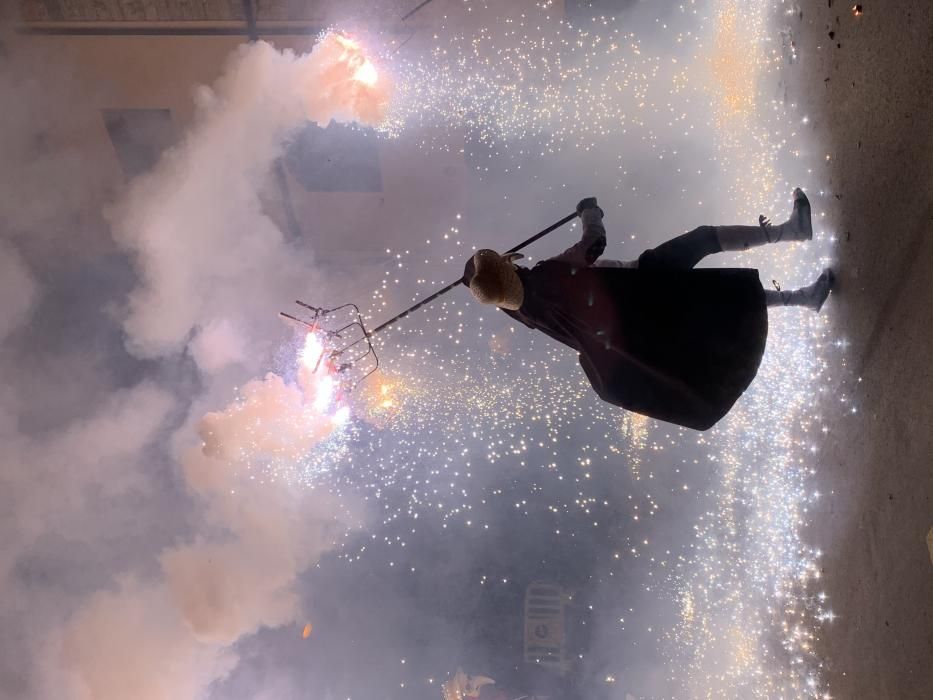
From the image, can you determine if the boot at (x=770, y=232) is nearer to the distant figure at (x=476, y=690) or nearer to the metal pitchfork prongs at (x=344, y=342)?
the metal pitchfork prongs at (x=344, y=342)

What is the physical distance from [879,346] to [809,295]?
0.58 m

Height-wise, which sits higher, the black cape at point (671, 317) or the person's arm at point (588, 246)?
the person's arm at point (588, 246)

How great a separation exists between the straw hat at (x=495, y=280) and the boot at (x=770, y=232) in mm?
1037

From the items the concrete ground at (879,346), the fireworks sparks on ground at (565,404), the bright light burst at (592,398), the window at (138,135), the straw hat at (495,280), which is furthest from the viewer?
the window at (138,135)

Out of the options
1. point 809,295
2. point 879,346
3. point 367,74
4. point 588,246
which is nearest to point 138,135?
point 367,74

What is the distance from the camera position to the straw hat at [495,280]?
9.00 ft

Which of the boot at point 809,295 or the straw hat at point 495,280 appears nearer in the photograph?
the straw hat at point 495,280

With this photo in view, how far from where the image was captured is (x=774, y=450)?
4000mm

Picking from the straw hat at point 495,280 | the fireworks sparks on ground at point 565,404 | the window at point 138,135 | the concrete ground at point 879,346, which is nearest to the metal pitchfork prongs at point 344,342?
the fireworks sparks on ground at point 565,404

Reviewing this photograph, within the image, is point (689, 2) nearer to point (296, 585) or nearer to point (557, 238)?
point (557, 238)

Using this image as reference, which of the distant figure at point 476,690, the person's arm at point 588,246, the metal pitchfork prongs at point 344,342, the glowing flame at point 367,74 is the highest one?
the glowing flame at point 367,74

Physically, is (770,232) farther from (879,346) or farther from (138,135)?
(138,135)

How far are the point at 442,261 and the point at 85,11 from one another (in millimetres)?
3874

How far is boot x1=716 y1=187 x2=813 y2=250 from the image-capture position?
3.01 metres
